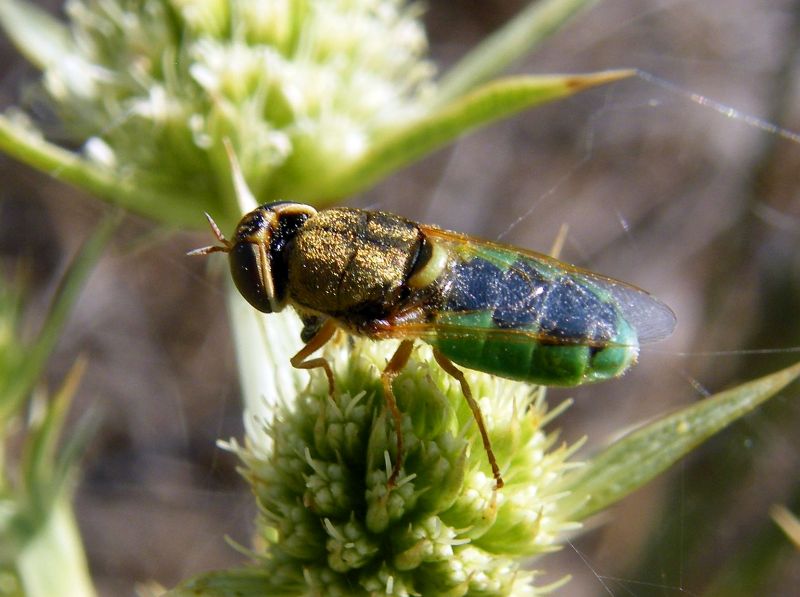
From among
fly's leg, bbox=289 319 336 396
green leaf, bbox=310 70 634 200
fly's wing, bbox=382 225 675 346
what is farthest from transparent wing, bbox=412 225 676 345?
green leaf, bbox=310 70 634 200

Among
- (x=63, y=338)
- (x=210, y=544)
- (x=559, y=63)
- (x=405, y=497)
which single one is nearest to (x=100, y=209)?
(x=63, y=338)

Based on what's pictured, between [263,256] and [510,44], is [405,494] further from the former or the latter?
[510,44]

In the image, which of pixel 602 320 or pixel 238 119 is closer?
pixel 602 320

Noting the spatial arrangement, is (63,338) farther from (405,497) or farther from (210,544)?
(405,497)

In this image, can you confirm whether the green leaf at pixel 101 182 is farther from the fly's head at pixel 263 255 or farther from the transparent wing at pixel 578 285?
the transparent wing at pixel 578 285

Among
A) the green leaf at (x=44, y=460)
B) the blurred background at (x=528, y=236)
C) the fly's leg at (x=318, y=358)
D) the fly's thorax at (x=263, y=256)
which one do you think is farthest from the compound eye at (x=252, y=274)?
the blurred background at (x=528, y=236)

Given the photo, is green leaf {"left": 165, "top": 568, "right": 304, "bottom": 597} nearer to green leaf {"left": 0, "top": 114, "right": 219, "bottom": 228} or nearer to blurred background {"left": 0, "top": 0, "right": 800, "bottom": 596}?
green leaf {"left": 0, "top": 114, "right": 219, "bottom": 228}
